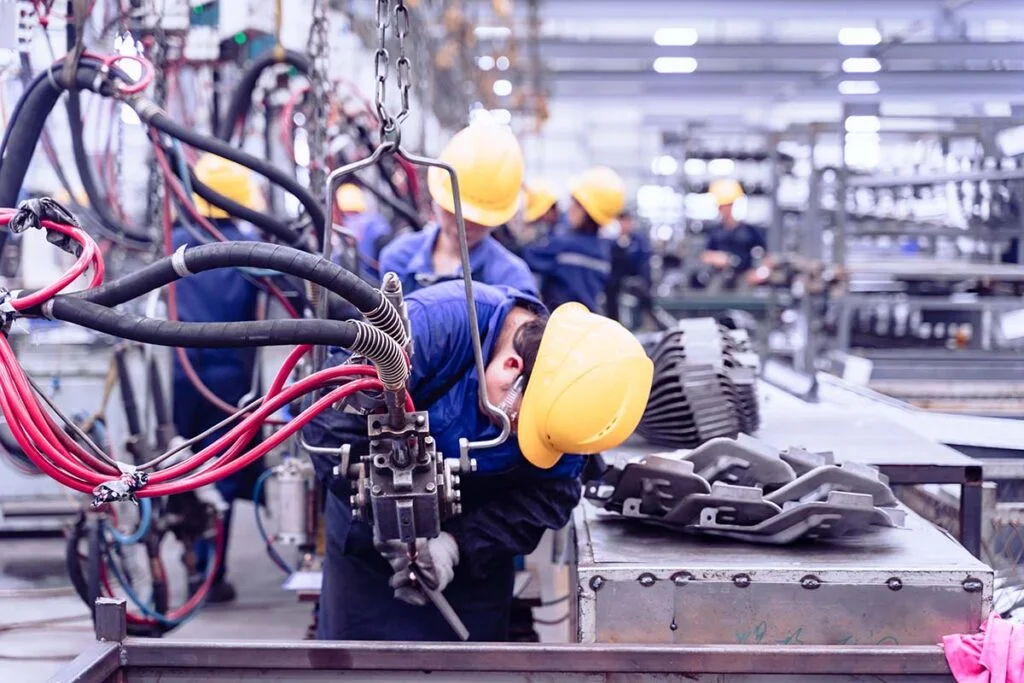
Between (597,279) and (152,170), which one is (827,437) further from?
(597,279)

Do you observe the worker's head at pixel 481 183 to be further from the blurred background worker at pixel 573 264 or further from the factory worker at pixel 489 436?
the blurred background worker at pixel 573 264

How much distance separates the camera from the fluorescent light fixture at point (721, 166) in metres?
10.5

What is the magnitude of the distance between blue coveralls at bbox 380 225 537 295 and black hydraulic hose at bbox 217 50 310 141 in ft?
2.08

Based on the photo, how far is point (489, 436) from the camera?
198cm

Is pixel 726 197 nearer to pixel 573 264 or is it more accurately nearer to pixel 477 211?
pixel 573 264

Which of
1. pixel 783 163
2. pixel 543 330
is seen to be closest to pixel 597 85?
pixel 783 163

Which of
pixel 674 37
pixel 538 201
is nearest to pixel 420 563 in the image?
pixel 538 201

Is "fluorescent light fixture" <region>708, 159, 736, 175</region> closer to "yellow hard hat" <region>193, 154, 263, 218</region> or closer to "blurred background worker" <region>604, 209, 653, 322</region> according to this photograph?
"blurred background worker" <region>604, 209, 653, 322</region>

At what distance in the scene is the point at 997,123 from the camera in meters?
5.72

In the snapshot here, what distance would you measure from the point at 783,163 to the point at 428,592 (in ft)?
28.3

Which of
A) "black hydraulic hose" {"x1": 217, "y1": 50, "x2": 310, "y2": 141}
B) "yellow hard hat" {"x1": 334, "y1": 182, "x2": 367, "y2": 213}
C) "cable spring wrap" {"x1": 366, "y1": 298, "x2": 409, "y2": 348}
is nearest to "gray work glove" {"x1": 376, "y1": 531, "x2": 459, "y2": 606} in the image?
"cable spring wrap" {"x1": 366, "y1": 298, "x2": 409, "y2": 348}

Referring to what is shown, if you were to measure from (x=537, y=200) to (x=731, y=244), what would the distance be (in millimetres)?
2749

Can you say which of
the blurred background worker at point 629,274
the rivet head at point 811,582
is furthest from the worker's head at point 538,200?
the rivet head at point 811,582

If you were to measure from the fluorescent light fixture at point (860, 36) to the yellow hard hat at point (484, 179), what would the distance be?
885 centimetres
